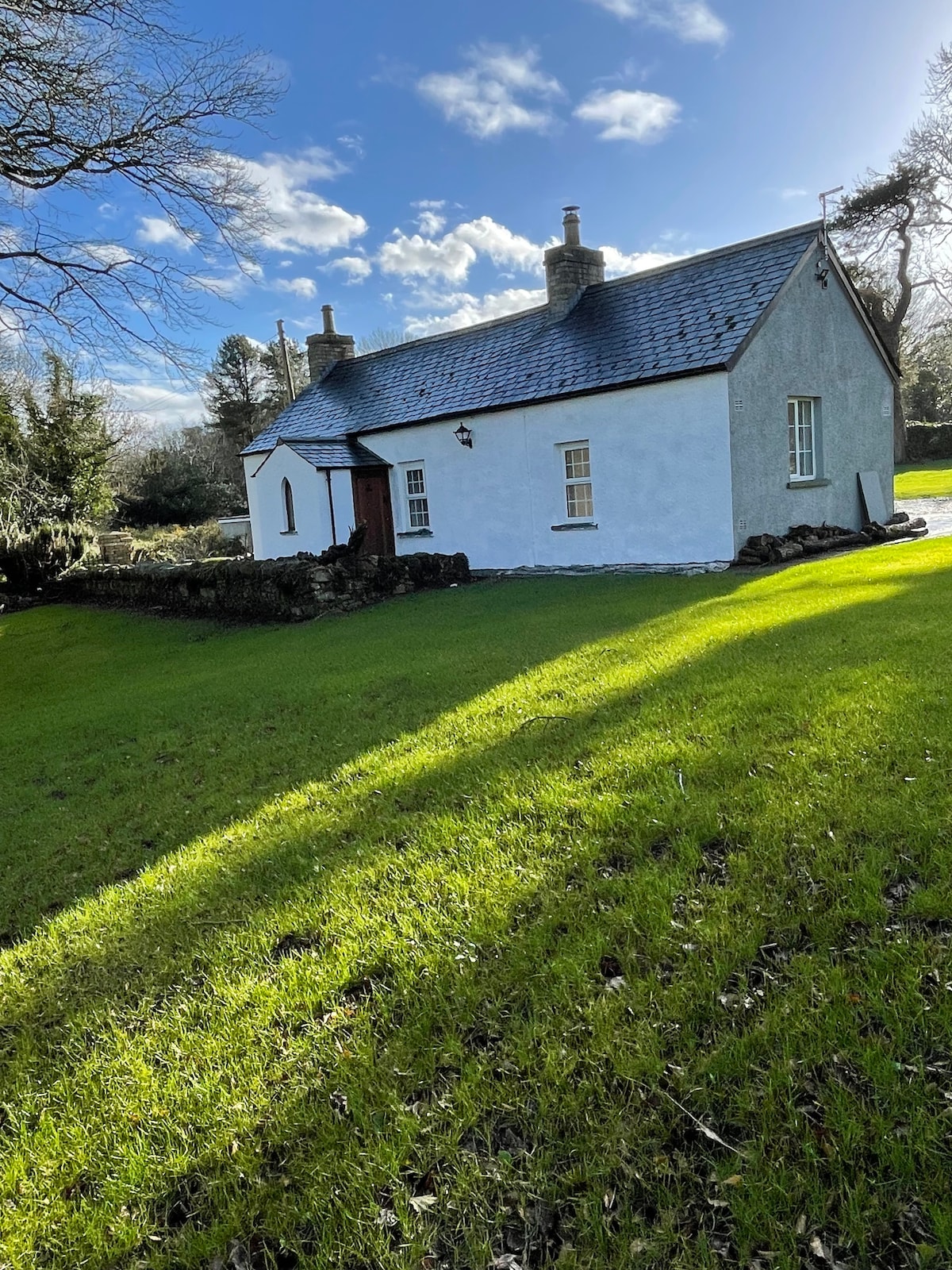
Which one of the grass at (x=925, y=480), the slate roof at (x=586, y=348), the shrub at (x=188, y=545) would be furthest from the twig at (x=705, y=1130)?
the shrub at (x=188, y=545)

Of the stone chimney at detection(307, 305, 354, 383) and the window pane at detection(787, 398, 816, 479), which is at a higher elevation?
the stone chimney at detection(307, 305, 354, 383)

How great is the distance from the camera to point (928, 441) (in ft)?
123

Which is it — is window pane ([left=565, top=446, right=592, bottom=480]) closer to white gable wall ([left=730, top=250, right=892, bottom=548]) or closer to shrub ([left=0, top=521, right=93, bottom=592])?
white gable wall ([left=730, top=250, right=892, bottom=548])

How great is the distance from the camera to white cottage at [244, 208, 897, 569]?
14.4 meters

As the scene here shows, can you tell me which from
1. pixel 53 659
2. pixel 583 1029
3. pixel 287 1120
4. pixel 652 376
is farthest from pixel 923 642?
pixel 53 659

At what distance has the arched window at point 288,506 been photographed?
21.4 metres

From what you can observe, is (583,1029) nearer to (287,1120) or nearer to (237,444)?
(287,1120)

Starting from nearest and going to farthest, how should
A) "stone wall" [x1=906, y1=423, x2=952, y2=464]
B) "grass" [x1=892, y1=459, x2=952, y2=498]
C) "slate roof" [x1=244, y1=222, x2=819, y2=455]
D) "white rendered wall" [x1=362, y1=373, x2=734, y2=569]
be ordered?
1. "white rendered wall" [x1=362, y1=373, x2=734, y2=569]
2. "slate roof" [x1=244, y1=222, x2=819, y2=455]
3. "grass" [x1=892, y1=459, x2=952, y2=498]
4. "stone wall" [x1=906, y1=423, x2=952, y2=464]

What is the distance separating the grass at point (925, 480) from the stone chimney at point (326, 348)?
1868 centimetres

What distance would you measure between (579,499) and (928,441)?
29646mm

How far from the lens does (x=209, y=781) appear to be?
6.32m

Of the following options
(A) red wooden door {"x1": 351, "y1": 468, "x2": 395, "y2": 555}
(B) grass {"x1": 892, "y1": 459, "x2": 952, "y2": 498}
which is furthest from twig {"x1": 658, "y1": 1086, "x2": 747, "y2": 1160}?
(B) grass {"x1": 892, "y1": 459, "x2": 952, "y2": 498}

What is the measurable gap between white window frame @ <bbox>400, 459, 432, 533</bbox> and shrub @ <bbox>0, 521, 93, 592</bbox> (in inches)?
450

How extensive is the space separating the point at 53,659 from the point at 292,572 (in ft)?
16.7
